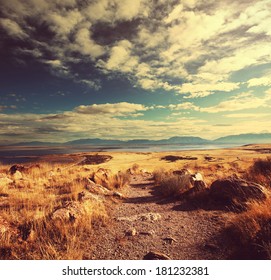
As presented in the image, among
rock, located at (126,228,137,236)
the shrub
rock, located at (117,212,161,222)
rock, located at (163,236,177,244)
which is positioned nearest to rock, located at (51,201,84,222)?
rock, located at (117,212,161,222)

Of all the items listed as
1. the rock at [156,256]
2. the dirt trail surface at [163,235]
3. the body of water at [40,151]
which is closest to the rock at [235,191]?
the dirt trail surface at [163,235]

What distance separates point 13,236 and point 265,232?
165 inches

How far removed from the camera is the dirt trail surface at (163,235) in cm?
405

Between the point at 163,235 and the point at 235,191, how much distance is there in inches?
114

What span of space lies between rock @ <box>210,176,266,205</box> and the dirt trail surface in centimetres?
75

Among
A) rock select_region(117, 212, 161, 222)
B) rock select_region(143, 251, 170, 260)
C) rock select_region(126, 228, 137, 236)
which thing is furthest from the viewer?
rock select_region(117, 212, 161, 222)

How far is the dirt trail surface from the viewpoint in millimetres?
4051

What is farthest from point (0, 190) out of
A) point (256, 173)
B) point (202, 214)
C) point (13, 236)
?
point (256, 173)

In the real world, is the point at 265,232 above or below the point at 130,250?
above

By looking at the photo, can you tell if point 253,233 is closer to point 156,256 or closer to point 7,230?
point 156,256

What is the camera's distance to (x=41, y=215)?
5430 mm

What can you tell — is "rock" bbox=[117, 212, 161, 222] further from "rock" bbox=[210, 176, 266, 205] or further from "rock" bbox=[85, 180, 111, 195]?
"rock" bbox=[85, 180, 111, 195]

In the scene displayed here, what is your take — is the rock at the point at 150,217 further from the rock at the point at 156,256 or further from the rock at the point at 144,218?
the rock at the point at 156,256
